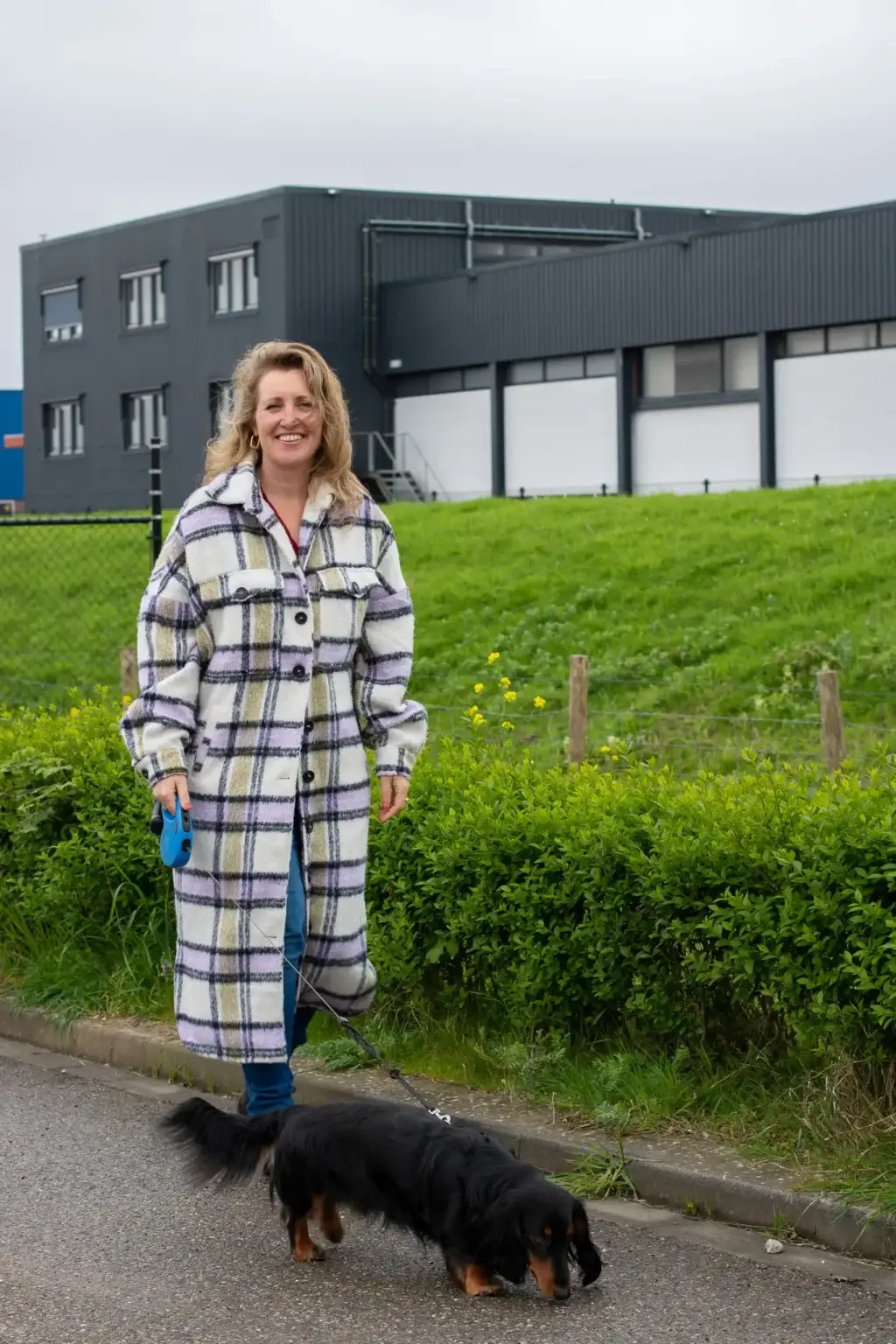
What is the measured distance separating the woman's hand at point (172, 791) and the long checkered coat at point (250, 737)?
28 millimetres

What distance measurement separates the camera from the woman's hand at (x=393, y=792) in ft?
17.4

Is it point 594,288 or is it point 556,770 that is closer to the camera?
point 556,770

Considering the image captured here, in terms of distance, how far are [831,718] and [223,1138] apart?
30.8 feet

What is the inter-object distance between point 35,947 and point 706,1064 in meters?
3.36

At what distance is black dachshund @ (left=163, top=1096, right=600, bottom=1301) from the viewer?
434 centimetres

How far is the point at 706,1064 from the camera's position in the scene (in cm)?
563

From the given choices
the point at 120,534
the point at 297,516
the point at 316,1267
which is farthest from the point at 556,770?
the point at 120,534

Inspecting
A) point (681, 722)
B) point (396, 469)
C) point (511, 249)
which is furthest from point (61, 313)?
point (681, 722)

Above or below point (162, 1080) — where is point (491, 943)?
above

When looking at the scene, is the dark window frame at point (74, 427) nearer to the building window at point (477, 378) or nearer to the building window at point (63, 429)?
the building window at point (63, 429)

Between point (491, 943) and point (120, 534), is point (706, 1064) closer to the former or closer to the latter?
point (491, 943)

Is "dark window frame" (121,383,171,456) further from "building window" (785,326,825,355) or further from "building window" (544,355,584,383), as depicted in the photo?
"building window" (785,326,825,355)

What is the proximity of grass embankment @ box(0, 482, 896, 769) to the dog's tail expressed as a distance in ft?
31.3

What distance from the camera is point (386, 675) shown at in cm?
529
